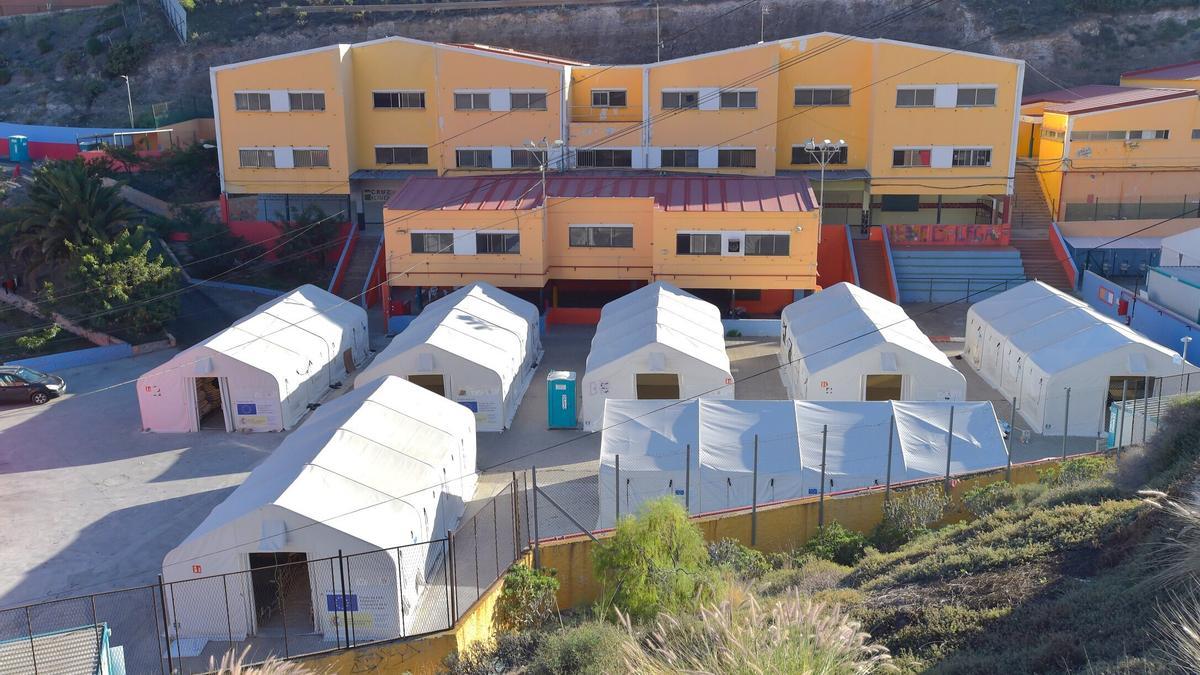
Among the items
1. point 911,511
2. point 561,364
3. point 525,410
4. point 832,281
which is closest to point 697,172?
point 832,281

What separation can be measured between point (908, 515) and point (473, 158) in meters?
27.1

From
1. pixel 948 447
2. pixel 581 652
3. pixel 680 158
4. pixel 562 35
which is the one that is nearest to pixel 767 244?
pixel 680 158

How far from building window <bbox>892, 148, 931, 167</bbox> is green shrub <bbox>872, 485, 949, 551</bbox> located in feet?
76.8

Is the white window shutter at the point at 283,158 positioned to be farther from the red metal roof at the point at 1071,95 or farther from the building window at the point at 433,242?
the red metal roof at the point at 1071,95

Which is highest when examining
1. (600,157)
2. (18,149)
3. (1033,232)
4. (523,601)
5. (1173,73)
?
(1173,73)

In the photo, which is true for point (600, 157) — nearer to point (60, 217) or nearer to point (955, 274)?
point (955, 274)

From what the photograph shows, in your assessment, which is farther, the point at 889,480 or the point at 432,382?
the point at 432,382

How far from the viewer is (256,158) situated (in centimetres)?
3959

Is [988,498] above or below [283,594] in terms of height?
above

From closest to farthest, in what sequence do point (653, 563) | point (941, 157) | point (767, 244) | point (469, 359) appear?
1. point (653, 563)
2. point (469, 359)
3. point (767, 244)
4. point (941, 157)

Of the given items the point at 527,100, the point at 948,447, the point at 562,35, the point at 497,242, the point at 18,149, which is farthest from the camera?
the point at 562,35

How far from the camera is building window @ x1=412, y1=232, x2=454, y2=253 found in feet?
109

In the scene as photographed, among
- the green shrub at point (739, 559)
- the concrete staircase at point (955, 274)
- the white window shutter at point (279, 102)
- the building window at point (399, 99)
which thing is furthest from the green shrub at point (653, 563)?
Result: the white window shutter at point (279, 102)

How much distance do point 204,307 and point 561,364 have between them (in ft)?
42.4
